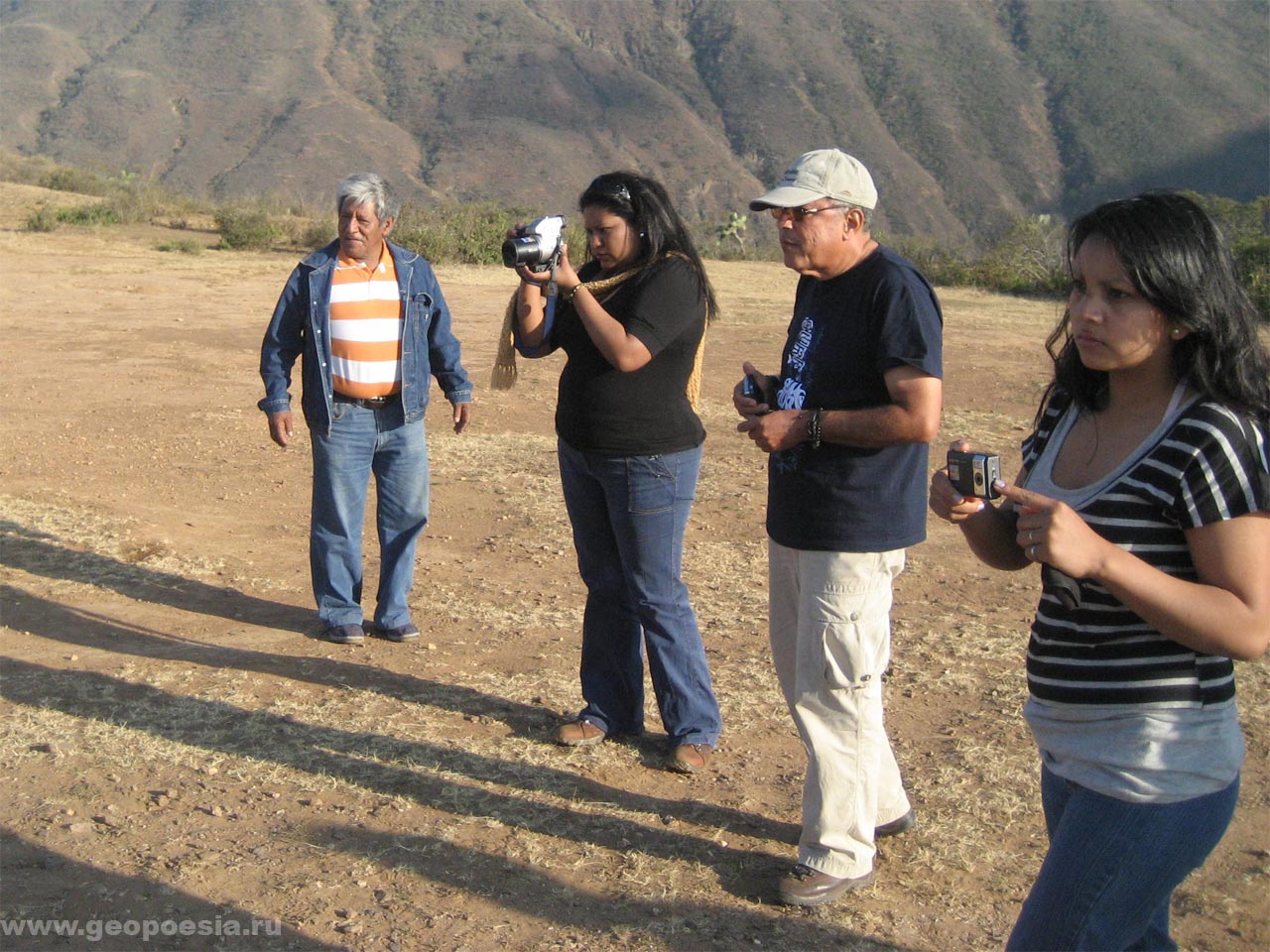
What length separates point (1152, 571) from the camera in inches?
69.1

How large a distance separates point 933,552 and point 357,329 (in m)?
3.18

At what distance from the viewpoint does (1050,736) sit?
1.94 metres

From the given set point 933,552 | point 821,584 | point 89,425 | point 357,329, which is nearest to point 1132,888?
point 821,584

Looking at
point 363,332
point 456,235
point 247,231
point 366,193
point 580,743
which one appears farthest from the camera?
point 247,231

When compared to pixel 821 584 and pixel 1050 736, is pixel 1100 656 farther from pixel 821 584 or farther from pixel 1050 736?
pixel 821 584

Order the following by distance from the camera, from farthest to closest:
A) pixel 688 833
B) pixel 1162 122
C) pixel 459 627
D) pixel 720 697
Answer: pixel 1162 122, pixel 459 627, pixel 720 697, pixel 688 833

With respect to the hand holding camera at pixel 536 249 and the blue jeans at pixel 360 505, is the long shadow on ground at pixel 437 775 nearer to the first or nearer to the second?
the blue jeans at pixel 360 505

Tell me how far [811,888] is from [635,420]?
1.36m

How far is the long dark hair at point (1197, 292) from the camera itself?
181 centimetres

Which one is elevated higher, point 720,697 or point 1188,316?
point 1188,316

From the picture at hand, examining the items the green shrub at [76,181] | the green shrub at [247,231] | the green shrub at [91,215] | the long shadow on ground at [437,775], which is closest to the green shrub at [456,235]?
the green shrub at [247,231]

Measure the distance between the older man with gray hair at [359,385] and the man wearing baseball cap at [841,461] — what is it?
2184 millimetres

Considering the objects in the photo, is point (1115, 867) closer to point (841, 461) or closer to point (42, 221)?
point (841, 461)

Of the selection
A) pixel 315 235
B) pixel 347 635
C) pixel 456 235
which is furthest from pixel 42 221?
pixel 347 635
